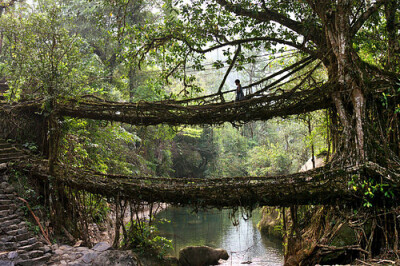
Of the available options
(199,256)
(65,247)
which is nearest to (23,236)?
(65,247)

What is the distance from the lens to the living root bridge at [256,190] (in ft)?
15.5

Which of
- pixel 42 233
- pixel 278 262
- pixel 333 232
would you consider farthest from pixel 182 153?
pixel 333 232

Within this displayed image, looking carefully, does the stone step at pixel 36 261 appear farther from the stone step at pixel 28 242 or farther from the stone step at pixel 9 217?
the stone step at pixel 9 217

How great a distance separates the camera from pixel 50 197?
289 inches

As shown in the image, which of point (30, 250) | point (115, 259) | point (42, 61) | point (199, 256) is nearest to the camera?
point (30, 250)

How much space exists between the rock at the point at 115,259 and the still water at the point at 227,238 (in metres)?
1.94

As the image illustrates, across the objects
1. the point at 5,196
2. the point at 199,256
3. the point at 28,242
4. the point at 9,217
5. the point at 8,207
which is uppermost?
the point at 5,196

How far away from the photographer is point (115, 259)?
6.29m

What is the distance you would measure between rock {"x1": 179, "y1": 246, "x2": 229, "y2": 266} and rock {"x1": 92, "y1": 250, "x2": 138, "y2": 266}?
264cm

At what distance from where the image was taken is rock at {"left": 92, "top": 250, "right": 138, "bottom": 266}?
20.2 feet

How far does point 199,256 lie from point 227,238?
307cm

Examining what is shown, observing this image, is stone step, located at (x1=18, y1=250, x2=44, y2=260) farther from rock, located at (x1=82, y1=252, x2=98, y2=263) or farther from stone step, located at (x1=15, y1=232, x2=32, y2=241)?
rock, located at (x1=82, y1=252, x2=98, y2=263)

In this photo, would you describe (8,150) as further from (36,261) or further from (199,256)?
(199,256)

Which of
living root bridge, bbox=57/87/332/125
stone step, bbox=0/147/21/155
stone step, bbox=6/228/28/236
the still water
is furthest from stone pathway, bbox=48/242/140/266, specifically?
stone step, bbox=0/147/21/155
